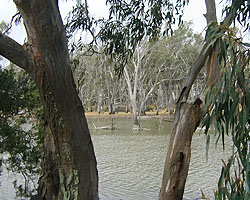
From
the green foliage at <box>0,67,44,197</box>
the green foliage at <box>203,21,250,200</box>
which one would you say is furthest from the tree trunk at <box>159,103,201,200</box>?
the green foliage at <box>0,67,44,197</box>

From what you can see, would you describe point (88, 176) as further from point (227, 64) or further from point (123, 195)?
point (123, 195)

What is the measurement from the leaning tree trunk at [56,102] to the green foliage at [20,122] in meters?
1.10

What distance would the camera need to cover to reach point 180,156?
7.80ft

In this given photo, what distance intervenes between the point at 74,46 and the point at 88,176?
1781 millimetres

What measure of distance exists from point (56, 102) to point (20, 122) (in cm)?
160

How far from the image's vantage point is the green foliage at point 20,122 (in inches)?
134

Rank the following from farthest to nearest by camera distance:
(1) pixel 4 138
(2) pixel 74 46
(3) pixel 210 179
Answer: (3) pixel 210 179 < (2) pixel 74 46 < (1) pixel 4 138

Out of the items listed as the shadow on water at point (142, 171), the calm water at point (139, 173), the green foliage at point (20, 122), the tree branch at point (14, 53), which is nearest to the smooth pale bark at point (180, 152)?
the tree branch at point (14, 53)

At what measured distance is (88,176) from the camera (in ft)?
7.55

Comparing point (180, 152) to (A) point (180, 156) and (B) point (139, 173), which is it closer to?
(A) point (180, 156)

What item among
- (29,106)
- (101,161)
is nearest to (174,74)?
(101,161)

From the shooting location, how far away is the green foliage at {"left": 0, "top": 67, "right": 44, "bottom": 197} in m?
3.41

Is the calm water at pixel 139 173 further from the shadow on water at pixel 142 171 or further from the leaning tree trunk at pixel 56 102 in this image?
the leaning tree trunk at pixel 56 102

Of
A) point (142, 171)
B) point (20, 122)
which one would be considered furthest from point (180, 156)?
point (142, 171)
